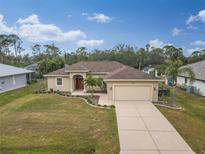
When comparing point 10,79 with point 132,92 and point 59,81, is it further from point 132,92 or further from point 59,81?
point 132,92

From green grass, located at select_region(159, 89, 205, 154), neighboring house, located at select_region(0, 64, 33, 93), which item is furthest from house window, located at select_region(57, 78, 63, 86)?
green grass, located at select_region(159, 89, 205, 154)

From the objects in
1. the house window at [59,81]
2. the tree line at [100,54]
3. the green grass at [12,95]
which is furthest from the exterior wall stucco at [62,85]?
the tree line at [100,54]

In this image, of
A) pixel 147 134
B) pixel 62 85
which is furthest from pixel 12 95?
pixel 147 134

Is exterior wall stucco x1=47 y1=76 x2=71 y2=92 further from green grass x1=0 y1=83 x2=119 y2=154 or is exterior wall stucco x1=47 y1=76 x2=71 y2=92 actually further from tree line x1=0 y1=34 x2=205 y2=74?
tree line x1=0 y1=34 x2=205 y2=74

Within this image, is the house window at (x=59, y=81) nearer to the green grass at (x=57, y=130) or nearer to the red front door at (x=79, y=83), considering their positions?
the red front door at (x=79, y=83)

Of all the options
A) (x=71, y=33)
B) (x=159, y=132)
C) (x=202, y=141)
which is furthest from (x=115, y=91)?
(x=71, y=33)

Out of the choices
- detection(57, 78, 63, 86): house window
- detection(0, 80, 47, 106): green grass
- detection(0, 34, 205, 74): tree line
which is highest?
detection(0, 34, 205, 74): tree line
